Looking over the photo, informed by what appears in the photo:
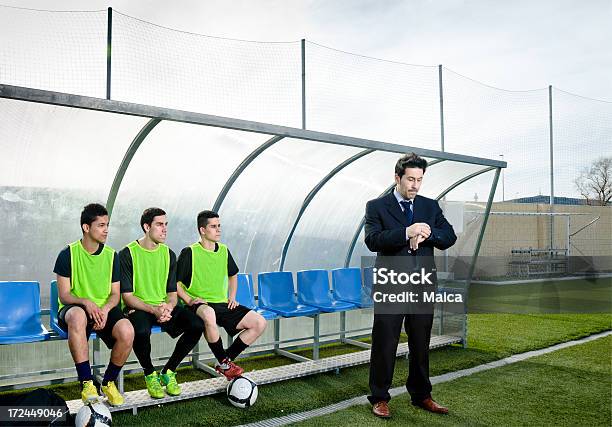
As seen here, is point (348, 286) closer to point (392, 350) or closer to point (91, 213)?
point (392, 350)

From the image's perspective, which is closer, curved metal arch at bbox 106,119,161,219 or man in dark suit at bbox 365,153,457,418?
man in dark suit at bbox 365,153,457,418

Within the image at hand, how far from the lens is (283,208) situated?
687cm

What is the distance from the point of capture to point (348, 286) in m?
6.86

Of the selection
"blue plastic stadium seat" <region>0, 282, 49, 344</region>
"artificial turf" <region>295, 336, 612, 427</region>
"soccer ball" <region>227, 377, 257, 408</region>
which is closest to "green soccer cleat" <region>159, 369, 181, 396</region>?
"soccer ball" <region>227, 377, 257, 408</region>

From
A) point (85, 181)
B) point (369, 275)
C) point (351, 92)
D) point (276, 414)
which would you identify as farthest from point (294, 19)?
point (276, 414)

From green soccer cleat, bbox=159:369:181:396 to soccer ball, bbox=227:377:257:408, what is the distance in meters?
0.42

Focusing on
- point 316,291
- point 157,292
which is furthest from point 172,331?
point 316,291

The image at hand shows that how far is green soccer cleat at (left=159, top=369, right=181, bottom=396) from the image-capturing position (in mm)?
4395

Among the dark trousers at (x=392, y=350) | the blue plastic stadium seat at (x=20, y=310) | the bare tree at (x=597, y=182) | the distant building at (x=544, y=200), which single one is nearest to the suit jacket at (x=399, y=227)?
the dark trousers at (x=392, y=350)

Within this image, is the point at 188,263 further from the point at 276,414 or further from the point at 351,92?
the point at 351,92

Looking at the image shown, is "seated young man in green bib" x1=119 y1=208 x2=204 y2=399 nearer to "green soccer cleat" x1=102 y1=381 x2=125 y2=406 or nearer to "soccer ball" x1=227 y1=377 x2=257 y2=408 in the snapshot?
"green soccer cleat" x1=102 y1=381 x2=125 y2=406

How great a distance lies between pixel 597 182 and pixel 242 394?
1788cm

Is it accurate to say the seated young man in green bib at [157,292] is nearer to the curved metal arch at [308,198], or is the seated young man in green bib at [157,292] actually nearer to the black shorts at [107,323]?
the black shorts at [107,323]

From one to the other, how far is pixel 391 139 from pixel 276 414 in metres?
6.75
